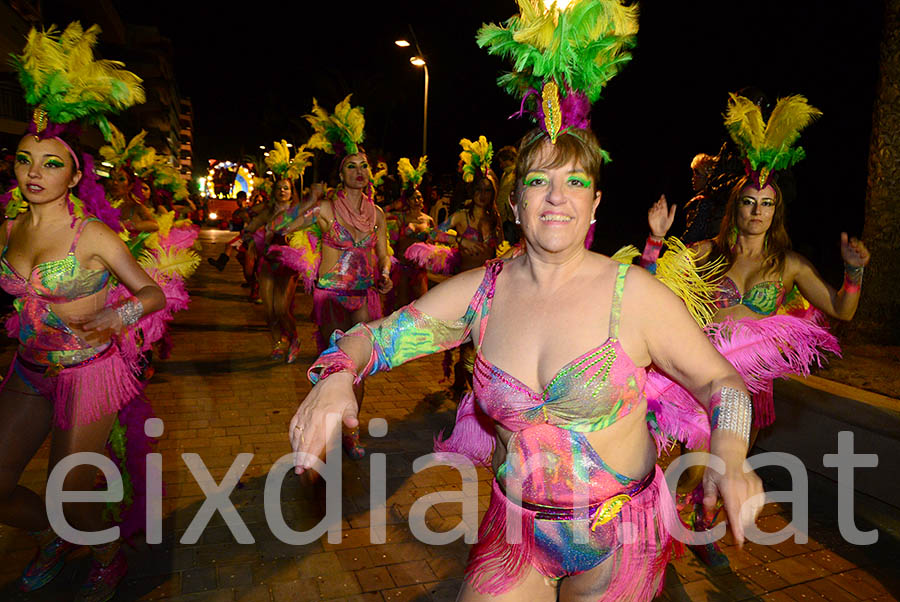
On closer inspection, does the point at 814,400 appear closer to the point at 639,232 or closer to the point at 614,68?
the point at 614,68

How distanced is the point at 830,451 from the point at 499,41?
434cm

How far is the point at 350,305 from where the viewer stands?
5.84 m

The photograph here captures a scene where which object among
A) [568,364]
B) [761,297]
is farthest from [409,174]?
[568,364]

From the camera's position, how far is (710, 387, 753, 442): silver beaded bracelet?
5.81ft

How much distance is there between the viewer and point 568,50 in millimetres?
2035

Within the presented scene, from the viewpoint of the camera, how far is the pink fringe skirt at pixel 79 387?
9.81 ft

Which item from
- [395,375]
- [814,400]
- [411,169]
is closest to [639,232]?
[411,169]

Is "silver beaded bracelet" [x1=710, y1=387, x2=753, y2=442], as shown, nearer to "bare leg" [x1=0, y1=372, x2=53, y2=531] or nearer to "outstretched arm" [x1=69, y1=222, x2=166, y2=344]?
"outstretched arm" [x1=69, y1=222, x2=166, y2=344]

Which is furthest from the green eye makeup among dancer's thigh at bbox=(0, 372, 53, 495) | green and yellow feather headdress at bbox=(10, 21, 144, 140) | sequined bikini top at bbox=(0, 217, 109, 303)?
dancer's thigh at bbox=(0, 372, 53, 495)

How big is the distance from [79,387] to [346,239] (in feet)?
10.3

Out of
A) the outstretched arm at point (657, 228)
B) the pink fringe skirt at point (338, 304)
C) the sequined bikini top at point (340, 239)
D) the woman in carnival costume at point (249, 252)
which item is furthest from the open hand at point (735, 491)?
the woman in carnival costume at point (249, 252)

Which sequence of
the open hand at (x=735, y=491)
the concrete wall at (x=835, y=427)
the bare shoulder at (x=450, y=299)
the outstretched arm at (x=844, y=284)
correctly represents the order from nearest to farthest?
the open hand at (x=735, y=491) < the bare shoulder at (x=450, y=299) < the outstretched arm at (x=844, y=284) < the concrete wall at (x=835, y=427)

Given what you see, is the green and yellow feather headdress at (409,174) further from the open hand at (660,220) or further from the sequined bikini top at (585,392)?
the sequined bikini top at (585,392)

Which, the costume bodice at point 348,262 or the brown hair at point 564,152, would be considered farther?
the costume bodice at point 348,262
